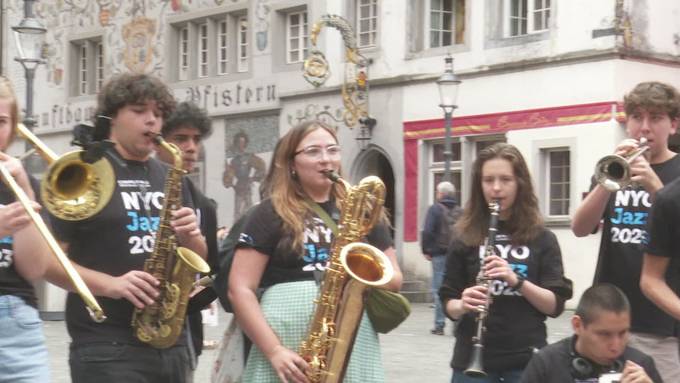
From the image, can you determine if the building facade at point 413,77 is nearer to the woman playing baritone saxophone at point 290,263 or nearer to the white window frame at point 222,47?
the white window frame at point 222,47

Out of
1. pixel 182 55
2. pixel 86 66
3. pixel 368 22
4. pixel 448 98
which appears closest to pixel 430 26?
pixel 368 22

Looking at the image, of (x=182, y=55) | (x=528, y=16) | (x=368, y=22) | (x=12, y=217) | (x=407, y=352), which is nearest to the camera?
(x=12, y=217)

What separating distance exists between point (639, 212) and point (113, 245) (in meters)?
2.28

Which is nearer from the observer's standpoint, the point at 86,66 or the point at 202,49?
the point at 202,49

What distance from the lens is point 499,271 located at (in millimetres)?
5742

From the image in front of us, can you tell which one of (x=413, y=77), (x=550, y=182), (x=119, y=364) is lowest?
(x=119, y=364)

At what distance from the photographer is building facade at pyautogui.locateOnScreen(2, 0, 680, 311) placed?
22391 mm

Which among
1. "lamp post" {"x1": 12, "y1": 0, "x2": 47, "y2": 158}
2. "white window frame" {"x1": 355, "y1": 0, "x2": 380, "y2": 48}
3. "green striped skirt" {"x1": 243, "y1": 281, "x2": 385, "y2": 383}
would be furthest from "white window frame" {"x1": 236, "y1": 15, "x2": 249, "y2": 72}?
"green striped skirt" {"x1": 243, "y1": 281, "x2": 385, "y2": 383}

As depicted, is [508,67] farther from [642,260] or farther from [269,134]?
[642,260]

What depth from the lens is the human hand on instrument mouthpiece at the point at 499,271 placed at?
5742 mm

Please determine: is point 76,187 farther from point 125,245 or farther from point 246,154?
point 246,154

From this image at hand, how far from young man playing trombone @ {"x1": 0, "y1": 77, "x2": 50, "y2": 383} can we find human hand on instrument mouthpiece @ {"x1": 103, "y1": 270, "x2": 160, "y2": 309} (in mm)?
305

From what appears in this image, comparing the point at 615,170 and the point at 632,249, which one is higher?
the point at 615,170

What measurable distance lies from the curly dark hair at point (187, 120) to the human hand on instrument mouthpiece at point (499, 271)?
1744mm
